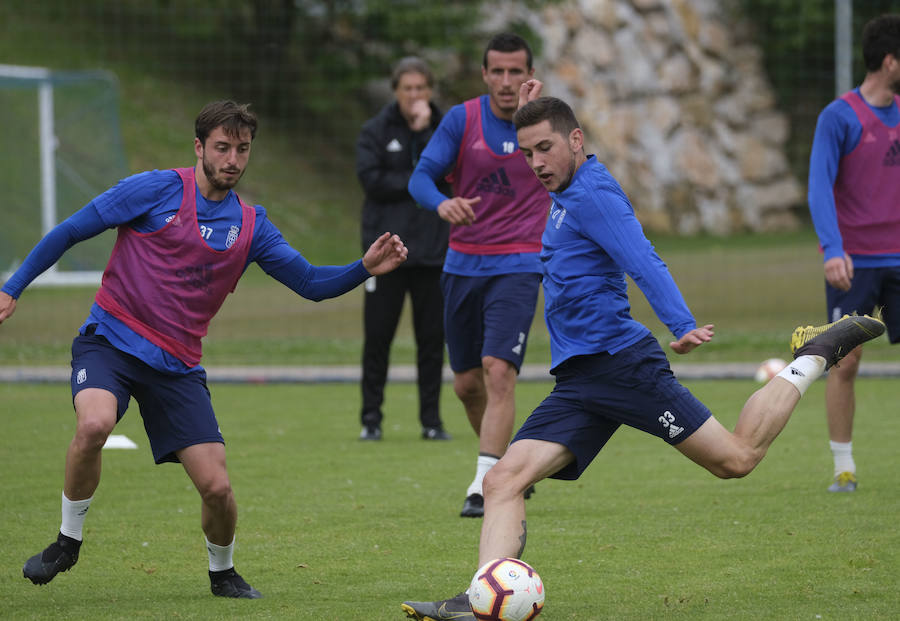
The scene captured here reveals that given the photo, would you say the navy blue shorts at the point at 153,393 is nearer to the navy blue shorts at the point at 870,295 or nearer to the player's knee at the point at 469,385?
the player's knee at the point at 469,385

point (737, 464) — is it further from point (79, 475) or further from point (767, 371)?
point (767, 371)

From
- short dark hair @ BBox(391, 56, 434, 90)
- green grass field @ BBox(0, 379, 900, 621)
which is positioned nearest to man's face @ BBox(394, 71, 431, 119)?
short dark hair @ BBox(391, 56, 434, 90)

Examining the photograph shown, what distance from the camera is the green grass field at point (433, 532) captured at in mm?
4969

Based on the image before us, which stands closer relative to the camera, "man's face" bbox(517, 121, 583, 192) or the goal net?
"man's face" bbox(517, 121, 583, 192)

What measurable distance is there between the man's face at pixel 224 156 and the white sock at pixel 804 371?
2329mm

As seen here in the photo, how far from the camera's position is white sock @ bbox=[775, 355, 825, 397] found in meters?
5.10

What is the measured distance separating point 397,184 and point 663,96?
21.9 m

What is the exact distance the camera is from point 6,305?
16.4 ft

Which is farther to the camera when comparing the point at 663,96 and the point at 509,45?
the point at 663,96

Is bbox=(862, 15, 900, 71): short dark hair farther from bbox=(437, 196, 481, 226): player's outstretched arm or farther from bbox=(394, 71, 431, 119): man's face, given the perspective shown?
bbox=(394, 71, 431, 119): man's face

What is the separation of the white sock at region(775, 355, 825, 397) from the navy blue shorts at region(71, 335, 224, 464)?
90.5 inches

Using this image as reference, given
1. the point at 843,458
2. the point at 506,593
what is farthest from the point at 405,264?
the point at 506,593

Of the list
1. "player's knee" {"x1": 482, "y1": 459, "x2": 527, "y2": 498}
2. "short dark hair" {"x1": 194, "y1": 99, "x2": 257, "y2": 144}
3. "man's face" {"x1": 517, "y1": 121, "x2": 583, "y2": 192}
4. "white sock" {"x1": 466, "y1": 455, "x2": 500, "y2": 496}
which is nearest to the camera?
"player's knee" {"x1": 482, "y1": 459, "x2": 527, "y2": 498}

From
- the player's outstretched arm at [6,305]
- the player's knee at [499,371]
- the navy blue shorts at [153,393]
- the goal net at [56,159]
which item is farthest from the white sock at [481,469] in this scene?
the goal net at [56,159]
